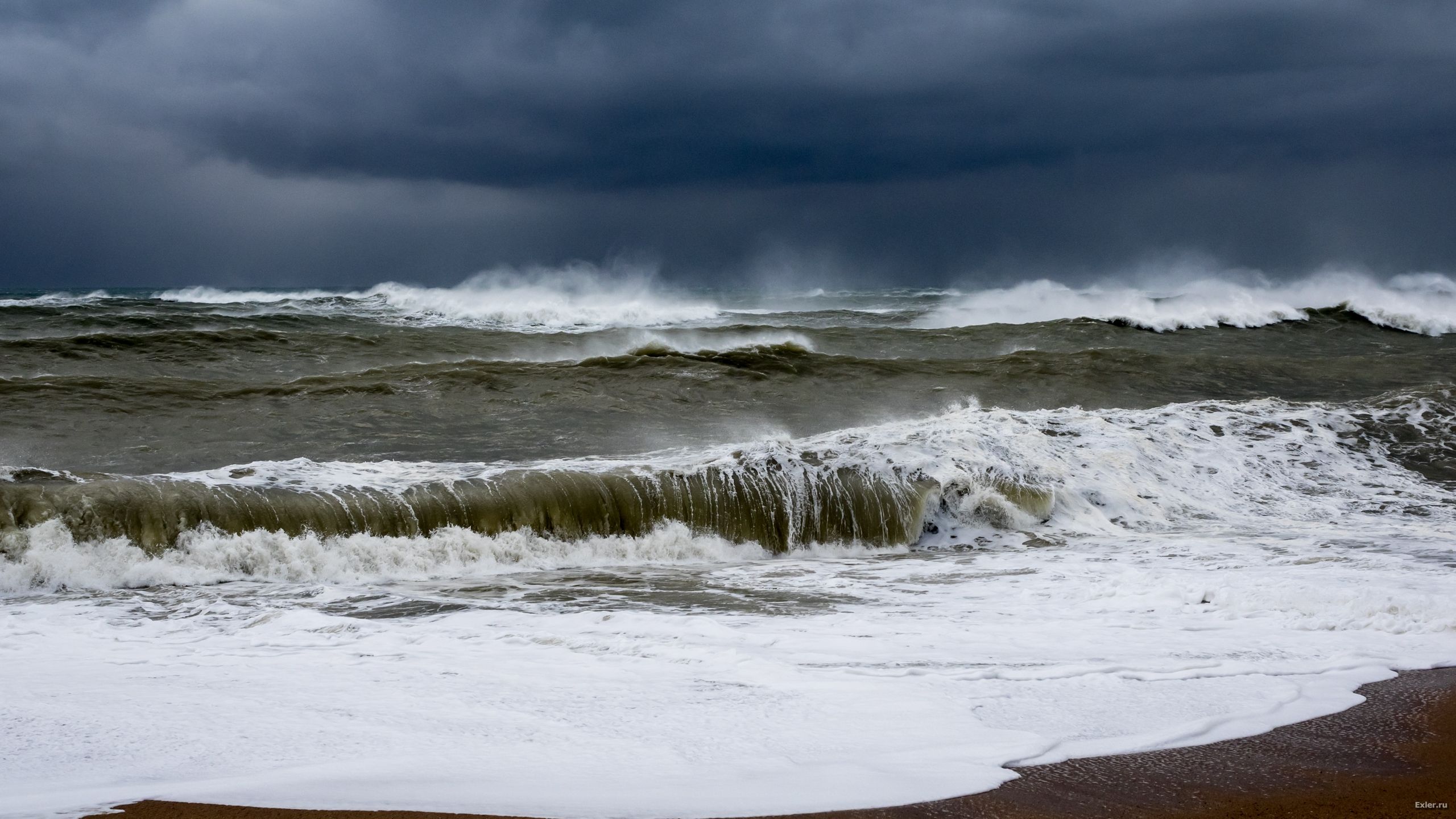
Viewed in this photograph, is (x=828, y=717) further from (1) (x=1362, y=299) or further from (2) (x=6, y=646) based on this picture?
(1) (x=1362, y=299)

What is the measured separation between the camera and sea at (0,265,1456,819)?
326cm

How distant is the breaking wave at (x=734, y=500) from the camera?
6414 millimetres

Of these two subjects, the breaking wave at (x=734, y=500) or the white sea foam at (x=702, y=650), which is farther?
the breaking wave at (x=734, y=500)

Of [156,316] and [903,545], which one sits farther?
[156,316]

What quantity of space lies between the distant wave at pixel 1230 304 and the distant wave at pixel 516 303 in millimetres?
8889

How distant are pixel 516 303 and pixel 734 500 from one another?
25.8m

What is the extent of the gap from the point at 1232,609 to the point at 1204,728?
2.07 metres

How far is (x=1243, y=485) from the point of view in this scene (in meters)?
9.21

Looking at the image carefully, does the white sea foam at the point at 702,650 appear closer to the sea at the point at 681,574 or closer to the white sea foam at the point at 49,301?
the sea at the point at 681,574

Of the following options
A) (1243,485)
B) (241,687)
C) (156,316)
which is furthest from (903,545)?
(156,316)

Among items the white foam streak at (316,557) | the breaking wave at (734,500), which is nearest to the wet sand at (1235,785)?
the white foam streak at (316,557)

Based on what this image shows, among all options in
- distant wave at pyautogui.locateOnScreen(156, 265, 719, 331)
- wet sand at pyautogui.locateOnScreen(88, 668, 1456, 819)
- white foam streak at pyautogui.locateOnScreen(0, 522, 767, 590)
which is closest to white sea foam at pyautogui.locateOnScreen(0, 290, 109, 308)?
distant wave at pyautogui.locateOnScreen(156, 265, 719, 331)

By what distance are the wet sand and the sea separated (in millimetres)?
98

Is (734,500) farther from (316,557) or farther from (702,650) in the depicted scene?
(702,650)
